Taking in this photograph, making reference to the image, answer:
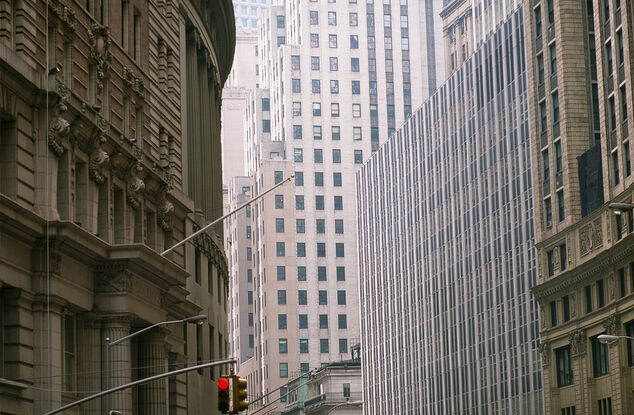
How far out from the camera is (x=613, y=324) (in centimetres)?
8800

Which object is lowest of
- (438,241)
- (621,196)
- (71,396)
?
(71,396)

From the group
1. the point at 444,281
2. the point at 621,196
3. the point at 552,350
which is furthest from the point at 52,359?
the point at 444,281

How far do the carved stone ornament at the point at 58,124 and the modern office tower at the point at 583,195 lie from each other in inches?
1892

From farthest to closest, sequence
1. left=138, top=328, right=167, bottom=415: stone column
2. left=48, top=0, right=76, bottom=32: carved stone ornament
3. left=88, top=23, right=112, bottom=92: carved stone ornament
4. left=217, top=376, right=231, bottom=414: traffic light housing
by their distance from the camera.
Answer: left=138, top=328, right=167, bottom=415: stone column < left=88, top=23, right=112, bottom=92: carved stone ornament < left=48, top=0, right=76, bottom=32: carved stone ornament < left=217, top=376, right=231, bottom=414: traffic light housing

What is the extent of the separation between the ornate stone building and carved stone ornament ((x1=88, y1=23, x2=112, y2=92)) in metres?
0.07

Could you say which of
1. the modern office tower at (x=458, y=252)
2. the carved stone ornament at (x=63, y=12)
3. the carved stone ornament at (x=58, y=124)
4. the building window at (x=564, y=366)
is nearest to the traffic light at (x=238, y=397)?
the carved stone ornament at (x=58, y=124)

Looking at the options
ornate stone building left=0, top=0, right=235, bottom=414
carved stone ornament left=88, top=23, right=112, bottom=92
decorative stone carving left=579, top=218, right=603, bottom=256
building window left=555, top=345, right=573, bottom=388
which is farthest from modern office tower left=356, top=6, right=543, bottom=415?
carved stone ornament left=88, top=23, right=112, bottom=92

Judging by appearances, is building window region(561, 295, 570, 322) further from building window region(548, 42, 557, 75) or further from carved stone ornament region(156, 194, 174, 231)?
carved stone ornament region(156, 194, 174, 231)

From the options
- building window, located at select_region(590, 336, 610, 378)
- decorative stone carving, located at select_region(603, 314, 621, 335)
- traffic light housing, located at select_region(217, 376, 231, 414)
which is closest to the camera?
traffic light housing, located at select_region(217, 376, 231, 414)

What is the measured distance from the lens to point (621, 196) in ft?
281

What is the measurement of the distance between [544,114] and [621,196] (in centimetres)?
2117

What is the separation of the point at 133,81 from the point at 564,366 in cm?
5474

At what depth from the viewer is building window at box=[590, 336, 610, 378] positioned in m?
91.4

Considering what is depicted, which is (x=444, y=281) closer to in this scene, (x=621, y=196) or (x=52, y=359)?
(x=621, y=196)
